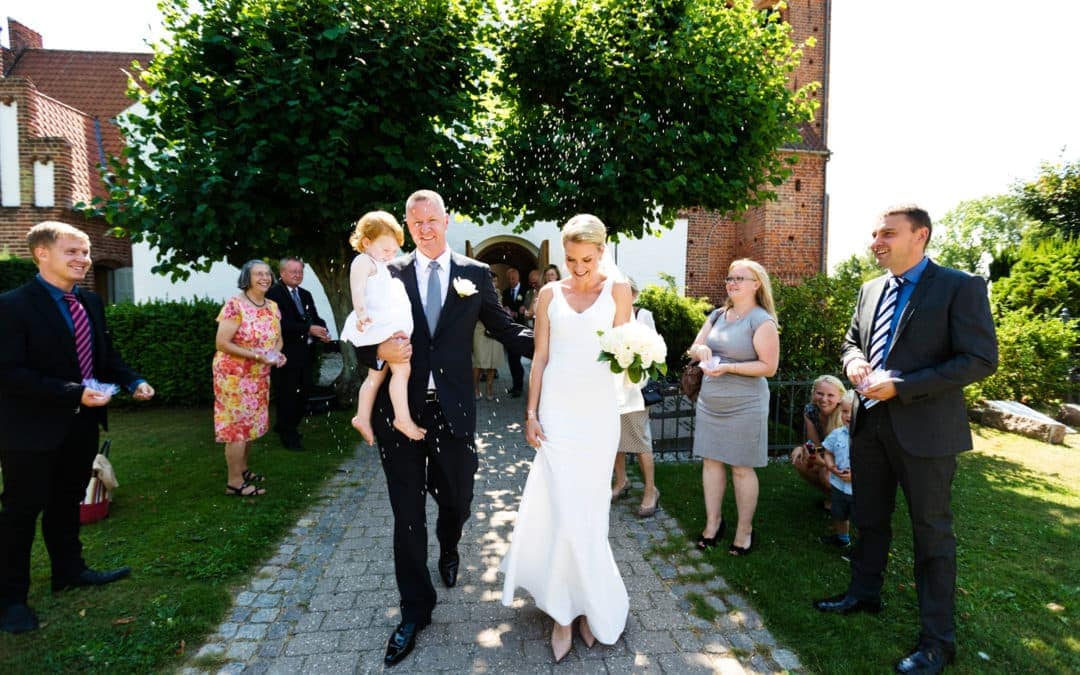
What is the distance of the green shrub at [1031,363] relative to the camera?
10.0m

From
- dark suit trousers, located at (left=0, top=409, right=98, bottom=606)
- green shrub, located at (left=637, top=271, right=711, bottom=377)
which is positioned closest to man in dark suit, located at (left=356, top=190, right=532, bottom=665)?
dark suit trousers, located at (left=0, top=409, right=98, bottom=606)

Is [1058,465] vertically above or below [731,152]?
below

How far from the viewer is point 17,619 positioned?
3307 millimetres

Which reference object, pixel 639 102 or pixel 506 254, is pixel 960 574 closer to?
pixel 639 102

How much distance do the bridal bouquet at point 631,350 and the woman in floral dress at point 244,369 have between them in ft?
13.0

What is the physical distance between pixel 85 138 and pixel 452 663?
20978 mm

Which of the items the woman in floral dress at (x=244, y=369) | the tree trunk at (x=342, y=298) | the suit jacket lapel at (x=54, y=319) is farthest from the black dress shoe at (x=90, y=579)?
the tree trunk at (x=342, y=298)

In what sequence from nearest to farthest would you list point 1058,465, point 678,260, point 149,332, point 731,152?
point 1058,465 → point 731,152 → point 149,332 → point 678,260

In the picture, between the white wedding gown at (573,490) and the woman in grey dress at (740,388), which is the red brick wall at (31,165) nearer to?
the white wedding gown at (573,490)

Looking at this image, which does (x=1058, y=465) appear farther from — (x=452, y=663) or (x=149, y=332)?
(x=149, y=332)

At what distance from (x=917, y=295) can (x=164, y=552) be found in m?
5.42

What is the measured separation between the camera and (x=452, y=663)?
3031 mm

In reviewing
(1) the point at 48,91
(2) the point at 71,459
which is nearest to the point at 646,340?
(2) the point at 71,459

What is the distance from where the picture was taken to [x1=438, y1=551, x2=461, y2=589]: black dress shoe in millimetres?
3871
